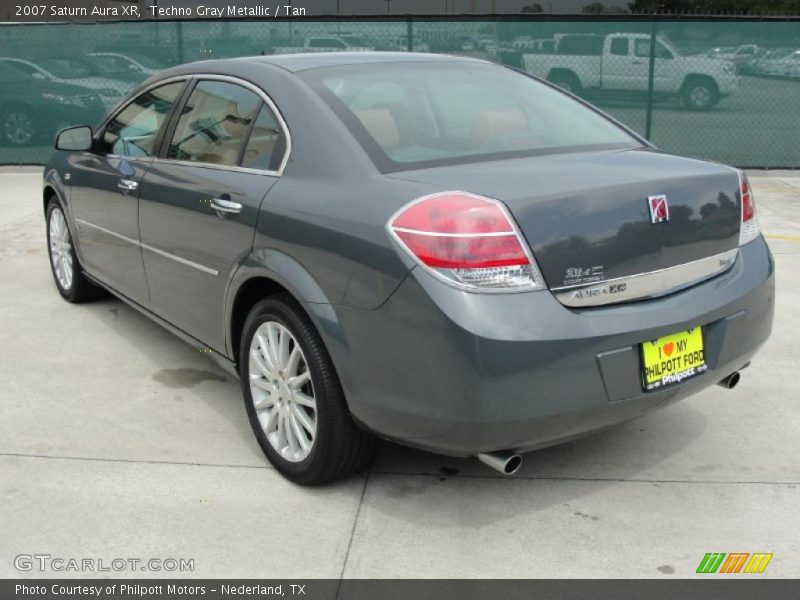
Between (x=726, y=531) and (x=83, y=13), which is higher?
(x=83, y=13)

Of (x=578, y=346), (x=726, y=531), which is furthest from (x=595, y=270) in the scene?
(x=726, y=531)

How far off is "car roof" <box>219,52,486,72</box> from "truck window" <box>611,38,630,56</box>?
773cm

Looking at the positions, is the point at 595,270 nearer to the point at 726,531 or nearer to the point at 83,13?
the point at 726,531

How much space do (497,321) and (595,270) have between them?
0.40m

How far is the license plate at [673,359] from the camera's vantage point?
2918 mm

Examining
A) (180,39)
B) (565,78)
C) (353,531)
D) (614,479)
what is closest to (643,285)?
(614,479)

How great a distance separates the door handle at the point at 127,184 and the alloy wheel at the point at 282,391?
135cm

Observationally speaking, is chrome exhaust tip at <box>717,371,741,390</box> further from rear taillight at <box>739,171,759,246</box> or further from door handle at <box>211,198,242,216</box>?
door handle at <box>211,198,242,216</box>

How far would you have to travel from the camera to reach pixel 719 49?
443 inches

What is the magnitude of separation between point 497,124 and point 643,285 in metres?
0.99

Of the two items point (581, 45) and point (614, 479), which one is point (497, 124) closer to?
point (614, 479)

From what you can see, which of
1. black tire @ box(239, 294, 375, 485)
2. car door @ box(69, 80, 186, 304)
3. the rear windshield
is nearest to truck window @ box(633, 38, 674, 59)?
the rear windshield

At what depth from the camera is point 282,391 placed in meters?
3.42
